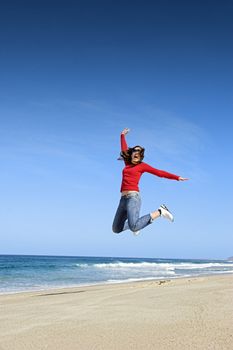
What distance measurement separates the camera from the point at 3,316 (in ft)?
20.4

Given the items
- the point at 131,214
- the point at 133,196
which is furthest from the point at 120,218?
the point at 133,196

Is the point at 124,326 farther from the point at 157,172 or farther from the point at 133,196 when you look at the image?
the point at 157,172

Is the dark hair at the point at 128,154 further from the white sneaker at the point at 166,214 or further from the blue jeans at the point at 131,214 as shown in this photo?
the white sneaker at the point at 166,214

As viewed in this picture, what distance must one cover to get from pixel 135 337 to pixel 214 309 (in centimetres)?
172

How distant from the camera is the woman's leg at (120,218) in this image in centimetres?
779

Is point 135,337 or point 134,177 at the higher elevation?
point 134,177

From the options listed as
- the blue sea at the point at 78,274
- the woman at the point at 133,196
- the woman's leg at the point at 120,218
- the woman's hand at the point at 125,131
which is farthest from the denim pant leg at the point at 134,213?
the blue sea at the point at 78,274

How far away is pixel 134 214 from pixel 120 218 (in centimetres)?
37

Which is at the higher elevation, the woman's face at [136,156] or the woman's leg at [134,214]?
the woman's face at [136,156]

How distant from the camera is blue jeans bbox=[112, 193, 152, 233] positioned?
762cm

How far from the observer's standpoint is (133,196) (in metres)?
7.67

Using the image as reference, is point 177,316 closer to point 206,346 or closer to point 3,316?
point 206,346

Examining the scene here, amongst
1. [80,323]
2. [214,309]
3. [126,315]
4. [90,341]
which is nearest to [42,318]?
[80,323]

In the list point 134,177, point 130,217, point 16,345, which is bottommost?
point 16,345
